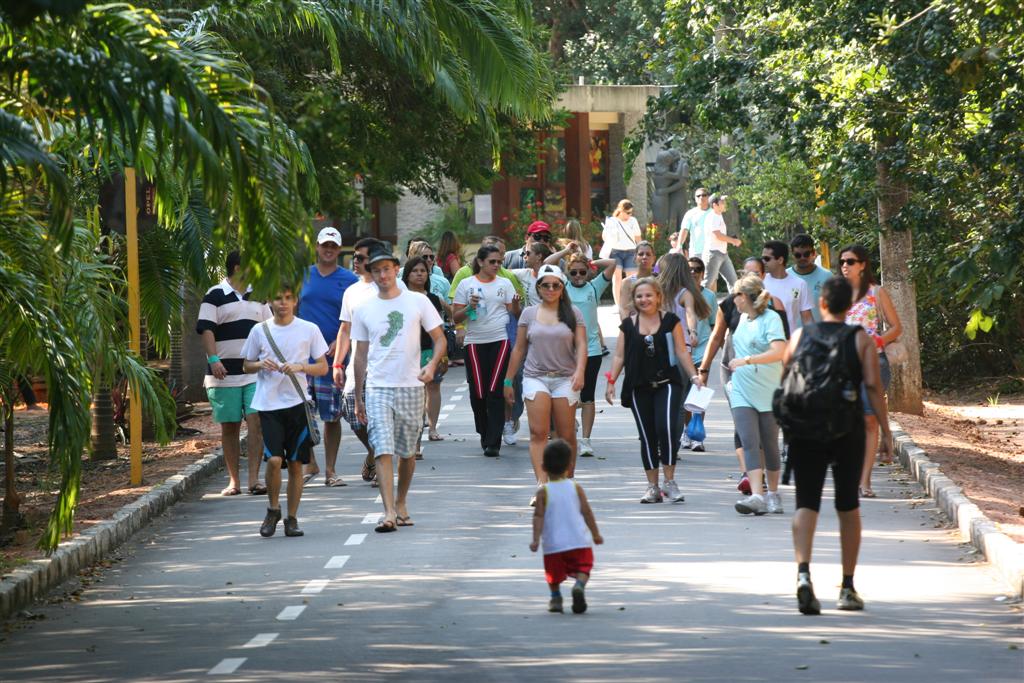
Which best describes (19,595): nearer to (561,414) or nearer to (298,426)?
(298,426)

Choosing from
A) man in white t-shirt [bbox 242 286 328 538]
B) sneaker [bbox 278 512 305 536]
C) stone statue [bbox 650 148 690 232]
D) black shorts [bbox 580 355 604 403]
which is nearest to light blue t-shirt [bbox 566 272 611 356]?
black shorts [bbox 580 355 604 403]

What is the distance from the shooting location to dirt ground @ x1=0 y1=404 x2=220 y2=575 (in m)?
12.7

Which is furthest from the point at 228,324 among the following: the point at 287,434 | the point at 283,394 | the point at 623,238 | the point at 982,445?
the point at 623,238

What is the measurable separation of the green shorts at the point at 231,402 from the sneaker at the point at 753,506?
14.5ft

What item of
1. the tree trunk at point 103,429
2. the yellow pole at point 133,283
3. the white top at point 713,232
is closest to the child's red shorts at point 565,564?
the yellow pole at point 133,283

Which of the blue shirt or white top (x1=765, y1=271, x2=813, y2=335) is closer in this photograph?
white top (x1=765, y1=271, x2=813, y2=335)

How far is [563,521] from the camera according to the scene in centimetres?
955

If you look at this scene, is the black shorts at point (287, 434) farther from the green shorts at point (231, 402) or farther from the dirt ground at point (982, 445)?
the dirt ground at point (982, 445)

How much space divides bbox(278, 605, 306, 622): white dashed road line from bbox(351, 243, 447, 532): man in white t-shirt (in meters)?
2.51

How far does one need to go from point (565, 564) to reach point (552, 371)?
4.12m

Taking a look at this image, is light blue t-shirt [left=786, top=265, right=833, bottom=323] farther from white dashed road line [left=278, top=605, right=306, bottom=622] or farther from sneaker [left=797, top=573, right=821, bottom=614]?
white dashed road line [left=278, top=605, right=306, bottom=622]

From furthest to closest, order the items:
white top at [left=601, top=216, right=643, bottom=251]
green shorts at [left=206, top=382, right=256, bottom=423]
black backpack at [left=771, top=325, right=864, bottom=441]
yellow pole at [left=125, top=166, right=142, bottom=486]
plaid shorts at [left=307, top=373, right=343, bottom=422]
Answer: white top at [left=601, top=216, right=643, bottom=251], plaid shorts at [left=307, top=373, right=343, bottom=422], green shorts at [left=206, top=382, right=256, bottom=423], yellow pole at [left=125, top=166, right=142, bottom=486], black backpack at [left=771, top=325, right=864, bottom=441]

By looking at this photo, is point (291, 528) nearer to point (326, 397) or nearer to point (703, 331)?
point (326, 397)

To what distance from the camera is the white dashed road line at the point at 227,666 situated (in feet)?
27.2
